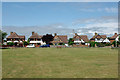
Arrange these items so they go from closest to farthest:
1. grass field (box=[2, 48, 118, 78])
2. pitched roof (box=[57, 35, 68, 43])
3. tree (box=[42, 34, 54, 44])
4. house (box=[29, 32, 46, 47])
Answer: grass field (box=[2, 48, 118, 78]) < house (box=[29, 32, 46, 47]) < tree (box=[42, 34, 54, 44]) < pitched roof (box=[57, 35, 68, 43])

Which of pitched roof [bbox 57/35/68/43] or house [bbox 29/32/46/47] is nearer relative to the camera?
house [bbox 29/32/46/47]

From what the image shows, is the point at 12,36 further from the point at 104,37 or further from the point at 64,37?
the point at 104,37

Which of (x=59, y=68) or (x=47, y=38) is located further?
(x=47, y=38)

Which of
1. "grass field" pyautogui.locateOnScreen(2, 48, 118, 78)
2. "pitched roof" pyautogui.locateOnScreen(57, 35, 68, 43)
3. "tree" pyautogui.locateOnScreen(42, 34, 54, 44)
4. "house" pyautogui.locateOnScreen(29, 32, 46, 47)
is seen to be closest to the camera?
"grass field" pyautogui.locateOnScreen(2, 48, 118, 78)

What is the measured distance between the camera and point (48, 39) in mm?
100875

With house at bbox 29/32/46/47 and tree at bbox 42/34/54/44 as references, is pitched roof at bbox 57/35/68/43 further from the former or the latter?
house at bbox 29/32/46/47

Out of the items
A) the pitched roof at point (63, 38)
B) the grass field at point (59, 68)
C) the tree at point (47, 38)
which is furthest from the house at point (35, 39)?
the grass field at point (59, 68)

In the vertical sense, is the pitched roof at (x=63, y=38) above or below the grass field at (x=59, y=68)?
above

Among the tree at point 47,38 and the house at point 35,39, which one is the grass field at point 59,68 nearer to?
the house at point 35,39

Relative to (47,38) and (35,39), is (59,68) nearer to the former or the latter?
(35,39)

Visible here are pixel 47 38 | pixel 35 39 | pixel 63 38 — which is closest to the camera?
pixel 35 39

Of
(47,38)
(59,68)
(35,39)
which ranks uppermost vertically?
(47,38)

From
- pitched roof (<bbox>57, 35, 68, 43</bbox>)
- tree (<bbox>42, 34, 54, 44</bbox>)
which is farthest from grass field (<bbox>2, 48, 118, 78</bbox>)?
pitched roof (<bbox>57, 35, 68, 43</bbox>)

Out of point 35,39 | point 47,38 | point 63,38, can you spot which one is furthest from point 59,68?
point 63,38
